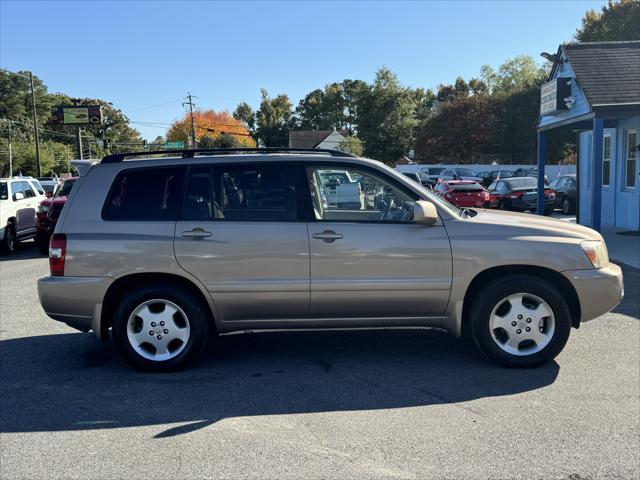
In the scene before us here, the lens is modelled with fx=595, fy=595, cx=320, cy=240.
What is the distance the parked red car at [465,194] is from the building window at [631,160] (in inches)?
288

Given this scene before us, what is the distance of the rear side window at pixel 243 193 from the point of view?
5020 millimetres

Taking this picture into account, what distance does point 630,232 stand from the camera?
585 inches

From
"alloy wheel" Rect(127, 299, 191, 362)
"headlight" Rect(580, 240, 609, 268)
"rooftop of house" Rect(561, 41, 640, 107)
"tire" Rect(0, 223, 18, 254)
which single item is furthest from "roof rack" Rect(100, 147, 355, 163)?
"rooftop of house" Rect(561, 41, 640, 107)

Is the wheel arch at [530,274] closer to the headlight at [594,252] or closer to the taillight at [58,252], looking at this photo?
the headlight at [594,252]

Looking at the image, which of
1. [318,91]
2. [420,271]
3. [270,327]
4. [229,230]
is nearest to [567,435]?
[420,271]

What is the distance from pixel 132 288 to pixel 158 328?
0.43 metres

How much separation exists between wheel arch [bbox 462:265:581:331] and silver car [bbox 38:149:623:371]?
16 millimetres

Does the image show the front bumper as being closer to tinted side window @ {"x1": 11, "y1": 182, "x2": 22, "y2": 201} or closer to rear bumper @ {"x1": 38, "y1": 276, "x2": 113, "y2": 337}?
rear bumper @ {"x1": 38, "y1": 276, "x2": 113, "y2": 337}

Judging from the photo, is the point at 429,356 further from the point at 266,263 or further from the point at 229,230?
the point at 229,230

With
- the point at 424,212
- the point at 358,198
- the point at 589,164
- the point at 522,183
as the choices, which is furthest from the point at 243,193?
the point at 522,183

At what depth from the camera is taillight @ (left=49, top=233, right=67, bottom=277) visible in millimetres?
4953

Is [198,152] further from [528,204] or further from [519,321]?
[528,204]

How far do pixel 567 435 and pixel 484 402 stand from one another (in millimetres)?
679

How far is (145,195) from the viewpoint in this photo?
512 cm
